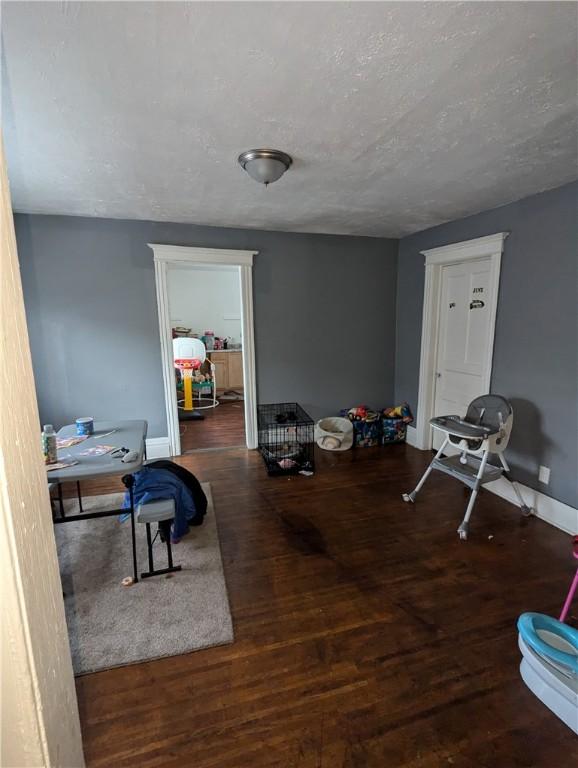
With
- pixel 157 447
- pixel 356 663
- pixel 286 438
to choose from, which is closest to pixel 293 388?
pixel 286 438

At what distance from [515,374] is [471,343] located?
2.07 ft

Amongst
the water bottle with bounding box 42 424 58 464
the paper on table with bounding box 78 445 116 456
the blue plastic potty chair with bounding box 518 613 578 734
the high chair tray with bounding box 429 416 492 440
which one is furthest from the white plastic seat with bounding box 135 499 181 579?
the high chair tray with bounding box 429 416 492 440

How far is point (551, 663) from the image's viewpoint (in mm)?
1499

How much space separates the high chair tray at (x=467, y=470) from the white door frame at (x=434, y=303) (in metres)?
0.76

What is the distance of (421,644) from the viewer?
1769mm

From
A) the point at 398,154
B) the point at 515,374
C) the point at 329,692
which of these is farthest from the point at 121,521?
the point at 515,374

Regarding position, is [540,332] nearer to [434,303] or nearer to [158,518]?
[434,303]

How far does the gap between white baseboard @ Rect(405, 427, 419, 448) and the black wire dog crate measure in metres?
1.27

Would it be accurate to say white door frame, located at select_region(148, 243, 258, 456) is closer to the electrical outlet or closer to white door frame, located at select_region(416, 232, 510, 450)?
white door frame, located at select_region(416, 232, 510, 450)

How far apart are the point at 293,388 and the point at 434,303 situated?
180 cm

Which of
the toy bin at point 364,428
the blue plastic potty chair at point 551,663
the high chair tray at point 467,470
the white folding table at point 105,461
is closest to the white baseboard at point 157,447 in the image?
the white folding table at point 105,461

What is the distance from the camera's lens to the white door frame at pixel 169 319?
374 centimetres

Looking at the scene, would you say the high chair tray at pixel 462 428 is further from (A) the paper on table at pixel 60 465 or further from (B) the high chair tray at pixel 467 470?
(A) the paper on table at pixel 60 465

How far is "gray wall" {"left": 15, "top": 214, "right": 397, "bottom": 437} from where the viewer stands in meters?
3.55
